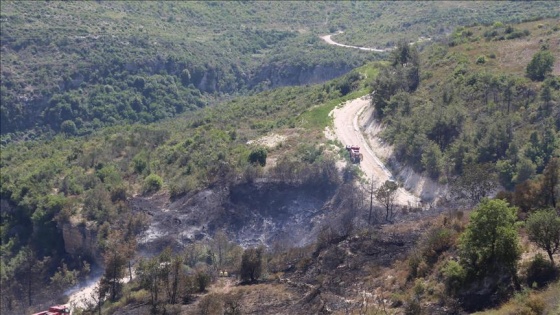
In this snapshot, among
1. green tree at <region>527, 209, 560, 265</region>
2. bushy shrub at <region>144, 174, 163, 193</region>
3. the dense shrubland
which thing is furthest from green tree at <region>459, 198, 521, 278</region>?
bushy shrub at <region>144, 174, 163, 193</region>

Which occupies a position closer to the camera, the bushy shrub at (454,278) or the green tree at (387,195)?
the bushy shrub at (454,278)

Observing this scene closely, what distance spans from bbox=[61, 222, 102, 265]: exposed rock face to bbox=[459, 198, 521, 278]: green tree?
116 feet

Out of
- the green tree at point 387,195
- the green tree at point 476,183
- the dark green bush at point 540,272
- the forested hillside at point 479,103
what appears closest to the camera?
the dark green bush at point 540,272

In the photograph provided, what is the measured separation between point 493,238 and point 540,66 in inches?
1370

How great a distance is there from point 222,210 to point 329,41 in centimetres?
7630

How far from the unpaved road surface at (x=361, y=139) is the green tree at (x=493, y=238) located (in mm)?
21895

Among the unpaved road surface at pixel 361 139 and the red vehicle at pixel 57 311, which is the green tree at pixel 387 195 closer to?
the unpaved road surface at pixel 361 139

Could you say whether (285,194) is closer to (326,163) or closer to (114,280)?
(326,163)

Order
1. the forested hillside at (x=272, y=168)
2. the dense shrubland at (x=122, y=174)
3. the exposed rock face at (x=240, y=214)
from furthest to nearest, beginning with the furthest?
the dense shrubland at (x=122, y=174)
the exposed rock face at (x=240, y=214)
the forested hillside at (x=272, y=168)

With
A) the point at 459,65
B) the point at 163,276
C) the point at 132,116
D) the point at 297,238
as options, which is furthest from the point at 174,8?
the point at 163,276

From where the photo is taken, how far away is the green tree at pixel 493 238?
1384 inches

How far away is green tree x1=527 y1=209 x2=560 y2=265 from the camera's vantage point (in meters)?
35.3

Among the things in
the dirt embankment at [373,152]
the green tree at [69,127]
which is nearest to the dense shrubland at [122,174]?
the dirt embankment at [373,152]

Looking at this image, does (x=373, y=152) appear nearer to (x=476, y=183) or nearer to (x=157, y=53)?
(x=476, y=183)
